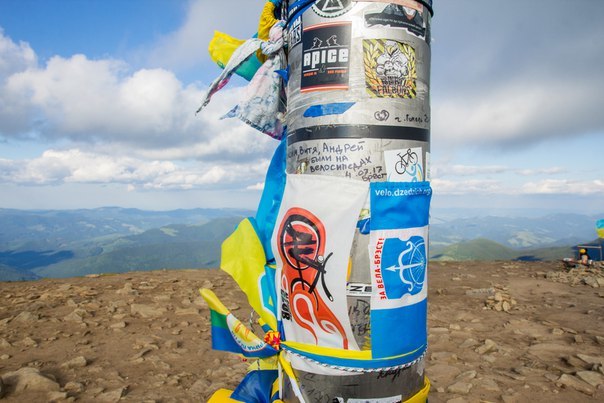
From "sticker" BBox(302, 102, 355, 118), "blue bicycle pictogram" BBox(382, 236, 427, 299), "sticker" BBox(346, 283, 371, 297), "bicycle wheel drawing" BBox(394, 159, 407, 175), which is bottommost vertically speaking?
"sticker" BBox(346, 283, 371, 297)

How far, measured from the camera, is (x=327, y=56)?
2533mm

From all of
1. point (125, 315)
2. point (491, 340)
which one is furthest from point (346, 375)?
point (125, 315)

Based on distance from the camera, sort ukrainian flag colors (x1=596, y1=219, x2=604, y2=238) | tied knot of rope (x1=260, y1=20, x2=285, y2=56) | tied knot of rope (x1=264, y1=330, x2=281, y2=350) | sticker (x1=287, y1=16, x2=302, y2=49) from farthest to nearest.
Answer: ukrainian flag colors (x1=596, y1=219, x2=604, y2=238) < tied knot of rope (x1=260, y1=20, x2=285, y2=56) < tied knot of rope (x1=264, y1=330, x2=281, y2=350) < sticker (x1=287, y1=16, x2=302, y2=49)

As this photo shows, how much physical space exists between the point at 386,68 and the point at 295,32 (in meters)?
0.74

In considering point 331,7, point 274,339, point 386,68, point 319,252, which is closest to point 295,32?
point 331,7

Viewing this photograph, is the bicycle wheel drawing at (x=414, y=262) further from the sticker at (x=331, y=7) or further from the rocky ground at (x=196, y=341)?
the rocky ground at (x=196, y=341)

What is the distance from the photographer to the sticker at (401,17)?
8.13 feet

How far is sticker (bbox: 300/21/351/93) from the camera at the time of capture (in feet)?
8.19

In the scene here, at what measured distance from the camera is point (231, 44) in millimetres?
3602

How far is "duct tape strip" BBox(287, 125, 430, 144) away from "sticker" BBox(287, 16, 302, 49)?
67 centimetres

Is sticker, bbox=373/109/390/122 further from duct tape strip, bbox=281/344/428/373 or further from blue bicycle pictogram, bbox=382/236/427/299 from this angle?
duct tape strip, bbox=281/344/428/373

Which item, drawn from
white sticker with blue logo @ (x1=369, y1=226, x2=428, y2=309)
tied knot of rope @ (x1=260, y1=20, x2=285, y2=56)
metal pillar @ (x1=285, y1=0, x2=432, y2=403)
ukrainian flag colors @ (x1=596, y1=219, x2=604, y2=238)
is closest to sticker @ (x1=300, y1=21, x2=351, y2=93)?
metal pillar @ (x1=285, y1=0, x2=432, y2=403)

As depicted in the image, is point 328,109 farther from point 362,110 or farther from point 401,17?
point 401,17

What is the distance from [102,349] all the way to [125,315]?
4.89 feet
